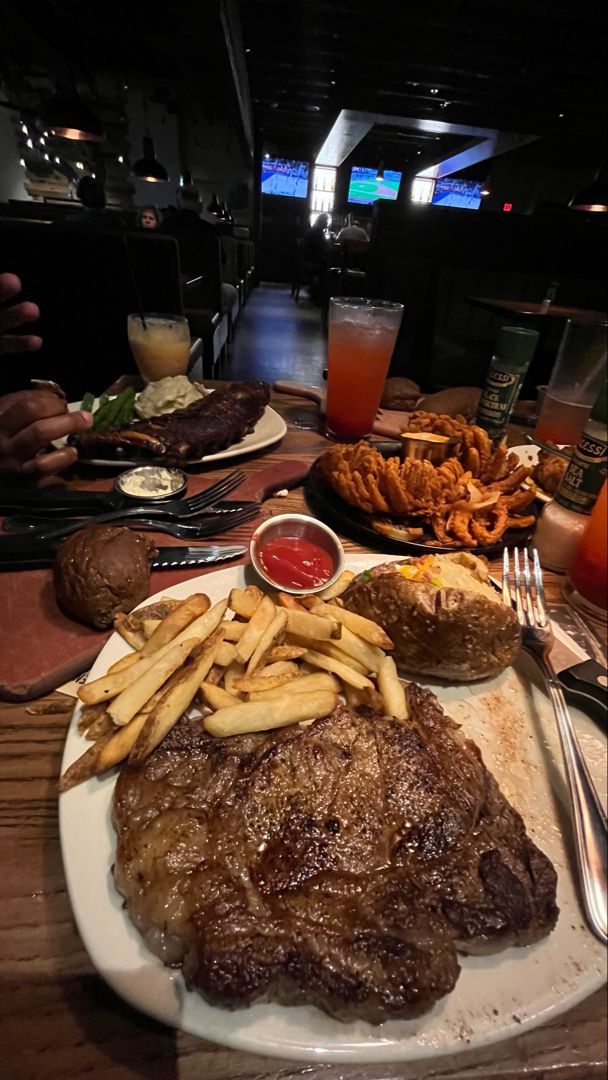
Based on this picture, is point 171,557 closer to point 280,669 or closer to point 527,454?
point 280,669

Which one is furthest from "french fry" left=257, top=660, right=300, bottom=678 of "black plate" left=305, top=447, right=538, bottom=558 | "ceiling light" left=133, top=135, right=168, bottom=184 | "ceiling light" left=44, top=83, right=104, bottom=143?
"ceiling light" left=133, top=135, right=168, bottom=184

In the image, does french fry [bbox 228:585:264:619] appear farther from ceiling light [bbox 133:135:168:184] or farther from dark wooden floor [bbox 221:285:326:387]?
ceiling light [bbox 133:135:168:184]

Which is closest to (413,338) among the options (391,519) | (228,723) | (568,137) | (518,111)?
(391,519)

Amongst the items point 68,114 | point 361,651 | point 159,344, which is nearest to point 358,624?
point 361,651

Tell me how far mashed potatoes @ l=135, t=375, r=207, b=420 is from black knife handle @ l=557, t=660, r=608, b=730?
234cm

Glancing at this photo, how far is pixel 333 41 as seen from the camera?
886cm

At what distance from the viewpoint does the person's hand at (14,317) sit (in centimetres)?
201

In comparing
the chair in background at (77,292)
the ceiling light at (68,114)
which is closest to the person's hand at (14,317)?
the chair in background at (77,292)

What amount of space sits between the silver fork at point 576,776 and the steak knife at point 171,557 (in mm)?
975

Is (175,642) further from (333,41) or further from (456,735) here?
(333,41)

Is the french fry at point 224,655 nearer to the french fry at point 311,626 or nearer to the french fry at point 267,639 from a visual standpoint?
the french fry at point 267,639

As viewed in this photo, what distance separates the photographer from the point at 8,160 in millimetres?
11008

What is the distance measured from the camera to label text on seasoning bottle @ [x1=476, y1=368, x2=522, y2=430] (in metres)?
2.62

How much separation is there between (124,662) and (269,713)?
0.41 m
